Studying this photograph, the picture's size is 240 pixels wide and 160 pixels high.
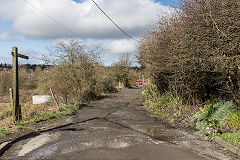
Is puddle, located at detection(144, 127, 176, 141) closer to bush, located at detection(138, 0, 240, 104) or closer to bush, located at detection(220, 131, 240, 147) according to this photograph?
bush, located at detection(220, 131, 240, 147)

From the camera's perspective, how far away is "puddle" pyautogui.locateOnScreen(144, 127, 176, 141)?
19.4 feet

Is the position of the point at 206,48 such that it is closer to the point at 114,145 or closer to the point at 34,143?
the point at 114,145

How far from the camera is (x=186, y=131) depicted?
6.61 m

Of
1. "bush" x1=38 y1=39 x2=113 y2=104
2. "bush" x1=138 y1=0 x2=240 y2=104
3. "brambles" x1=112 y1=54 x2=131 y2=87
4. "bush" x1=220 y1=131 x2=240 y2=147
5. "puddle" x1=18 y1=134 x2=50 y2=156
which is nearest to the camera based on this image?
"bush" x1=220 y1=131 x2=240 y2=147

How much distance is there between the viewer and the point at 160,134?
6.38 metres

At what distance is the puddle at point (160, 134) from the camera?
5.93 metres

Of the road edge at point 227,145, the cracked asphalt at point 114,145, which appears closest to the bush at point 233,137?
the road edge at point 227,145

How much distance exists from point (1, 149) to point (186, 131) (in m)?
5.31

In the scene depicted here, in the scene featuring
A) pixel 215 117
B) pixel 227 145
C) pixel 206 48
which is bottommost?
pixel 227 145

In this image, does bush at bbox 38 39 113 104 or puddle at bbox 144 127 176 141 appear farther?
bush at bbox 38 39 113 104

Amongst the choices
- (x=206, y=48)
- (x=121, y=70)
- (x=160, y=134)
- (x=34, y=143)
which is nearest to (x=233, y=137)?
(x=160, y=134)

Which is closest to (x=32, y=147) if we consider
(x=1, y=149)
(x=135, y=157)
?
(x=1, y=149)

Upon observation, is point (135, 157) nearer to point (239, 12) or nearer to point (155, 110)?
point (239, 12)

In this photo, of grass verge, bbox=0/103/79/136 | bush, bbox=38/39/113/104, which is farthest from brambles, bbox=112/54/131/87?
grass verge, bbox=0/103/79/136
